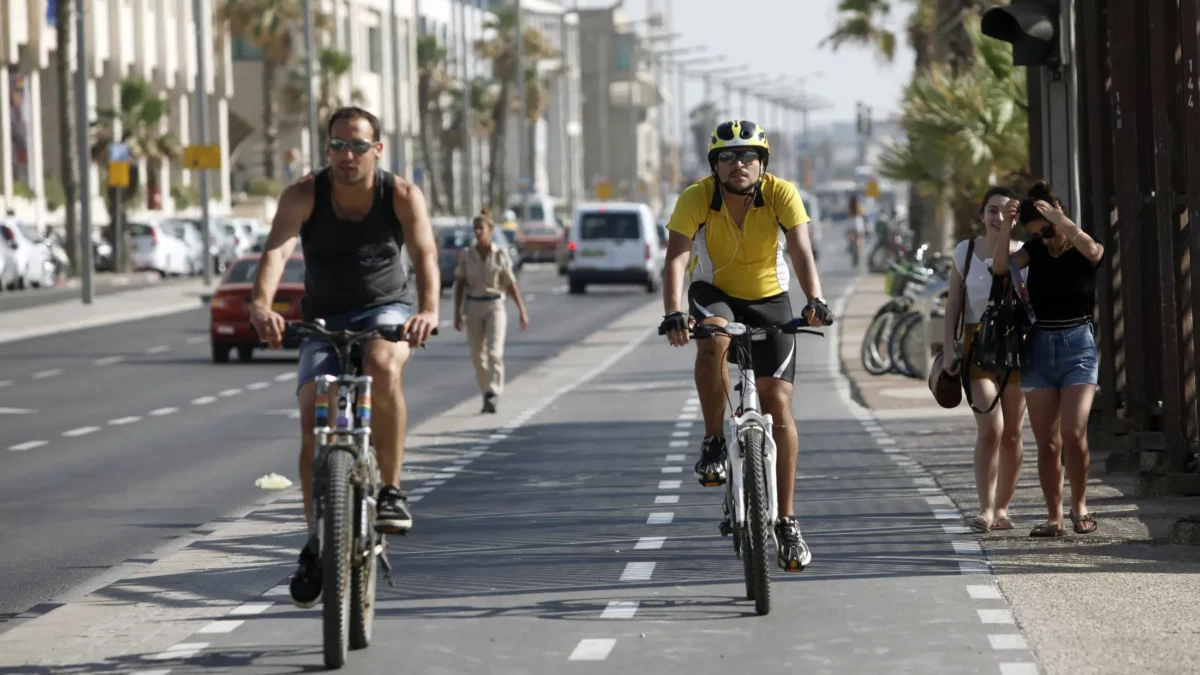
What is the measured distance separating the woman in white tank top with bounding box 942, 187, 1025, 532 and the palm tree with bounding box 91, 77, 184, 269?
188 ft

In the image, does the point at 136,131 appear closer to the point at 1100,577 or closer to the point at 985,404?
the point at 985,404

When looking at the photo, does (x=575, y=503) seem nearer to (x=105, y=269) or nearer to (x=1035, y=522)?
(x=1035, y=522)

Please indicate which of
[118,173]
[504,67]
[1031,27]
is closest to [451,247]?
[118,173]

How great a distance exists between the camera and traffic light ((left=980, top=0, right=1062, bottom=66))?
1390 cm

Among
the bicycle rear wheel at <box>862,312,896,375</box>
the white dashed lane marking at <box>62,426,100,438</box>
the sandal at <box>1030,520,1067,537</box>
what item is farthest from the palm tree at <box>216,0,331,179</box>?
the sandal at <box>1030,520,1067,537</box>

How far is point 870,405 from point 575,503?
8.20 metres

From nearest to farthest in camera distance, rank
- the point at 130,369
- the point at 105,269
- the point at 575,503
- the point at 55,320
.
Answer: the point at 575,503 < the point at 130,369 < the point at 55,320 < the point at 105,269

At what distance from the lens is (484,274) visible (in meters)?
21.5

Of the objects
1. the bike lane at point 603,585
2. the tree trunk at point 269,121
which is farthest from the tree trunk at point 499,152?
the bike lane at point 603,585

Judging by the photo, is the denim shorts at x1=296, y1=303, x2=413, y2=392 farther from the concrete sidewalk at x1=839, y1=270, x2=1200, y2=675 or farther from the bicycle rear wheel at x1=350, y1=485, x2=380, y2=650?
the concrete sidewalk at x1=839, y1=270, x2=1200, y2=675

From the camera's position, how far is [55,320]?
40.5 metres

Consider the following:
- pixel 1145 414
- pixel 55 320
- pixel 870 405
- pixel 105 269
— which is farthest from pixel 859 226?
pixel 1145 414

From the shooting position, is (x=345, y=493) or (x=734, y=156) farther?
(x=734, y=156)

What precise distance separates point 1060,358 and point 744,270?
2418 mm
